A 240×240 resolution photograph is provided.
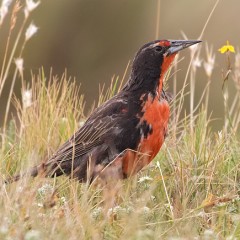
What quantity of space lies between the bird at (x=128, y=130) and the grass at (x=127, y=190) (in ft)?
0.36

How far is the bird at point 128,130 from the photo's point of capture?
6340 mm

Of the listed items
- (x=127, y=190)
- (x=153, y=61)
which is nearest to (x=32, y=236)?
(x=127, y=190)

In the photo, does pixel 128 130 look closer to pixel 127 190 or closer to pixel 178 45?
pixel 178 45

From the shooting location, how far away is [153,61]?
671 cm

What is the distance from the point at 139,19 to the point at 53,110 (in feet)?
21.6

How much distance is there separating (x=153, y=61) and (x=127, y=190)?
122 centimetres

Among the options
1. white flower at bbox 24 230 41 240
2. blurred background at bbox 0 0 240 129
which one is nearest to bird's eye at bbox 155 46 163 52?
white flower at bbox 24 230 41 240

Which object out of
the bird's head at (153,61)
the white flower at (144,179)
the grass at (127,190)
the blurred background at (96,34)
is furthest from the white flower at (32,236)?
the blurred background at (96,34)

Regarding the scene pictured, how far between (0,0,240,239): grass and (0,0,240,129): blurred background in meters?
5.38

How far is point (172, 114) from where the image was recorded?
24.3 feet

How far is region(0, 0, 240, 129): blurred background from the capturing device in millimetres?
12883

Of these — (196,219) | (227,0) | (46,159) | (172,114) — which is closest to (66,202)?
(196,219)

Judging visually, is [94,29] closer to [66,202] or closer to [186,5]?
[186,5]

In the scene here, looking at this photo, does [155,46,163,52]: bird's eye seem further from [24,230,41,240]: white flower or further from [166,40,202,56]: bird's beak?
[24,230,41,240]: white flower
